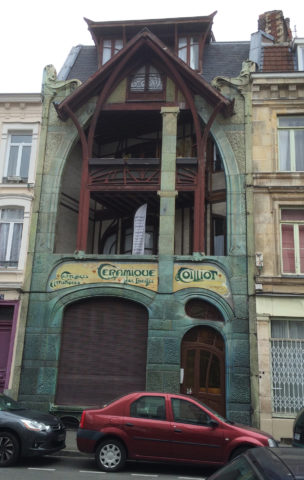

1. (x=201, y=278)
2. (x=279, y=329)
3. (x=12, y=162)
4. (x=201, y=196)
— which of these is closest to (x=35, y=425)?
(x=201, y=278)

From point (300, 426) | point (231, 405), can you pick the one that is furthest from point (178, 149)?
point (300, 426)

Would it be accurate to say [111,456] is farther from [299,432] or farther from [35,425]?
[299,432]

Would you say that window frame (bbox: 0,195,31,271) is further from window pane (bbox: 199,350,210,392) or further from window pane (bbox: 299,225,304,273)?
window pane (bbox: 299,225,304,273)

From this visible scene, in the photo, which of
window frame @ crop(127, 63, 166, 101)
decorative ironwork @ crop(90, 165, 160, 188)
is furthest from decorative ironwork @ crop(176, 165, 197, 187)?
window frame @ crop(127, 63, 166, 101)

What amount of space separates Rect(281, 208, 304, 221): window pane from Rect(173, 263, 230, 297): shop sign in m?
3.10

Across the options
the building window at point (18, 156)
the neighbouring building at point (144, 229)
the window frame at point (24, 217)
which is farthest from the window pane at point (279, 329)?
the building window at point (18, 156)

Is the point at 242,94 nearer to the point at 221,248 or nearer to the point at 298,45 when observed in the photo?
the point at 298,45

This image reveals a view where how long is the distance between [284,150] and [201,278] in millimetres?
5748

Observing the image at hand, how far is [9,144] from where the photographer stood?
19.2 meters

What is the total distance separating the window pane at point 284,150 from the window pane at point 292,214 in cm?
158

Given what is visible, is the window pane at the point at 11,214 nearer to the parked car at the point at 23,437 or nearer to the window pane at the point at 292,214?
the parked car at the point at 23,437

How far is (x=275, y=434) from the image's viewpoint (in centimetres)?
1495

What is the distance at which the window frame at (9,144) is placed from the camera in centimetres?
1858

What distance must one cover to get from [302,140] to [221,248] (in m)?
4.97
